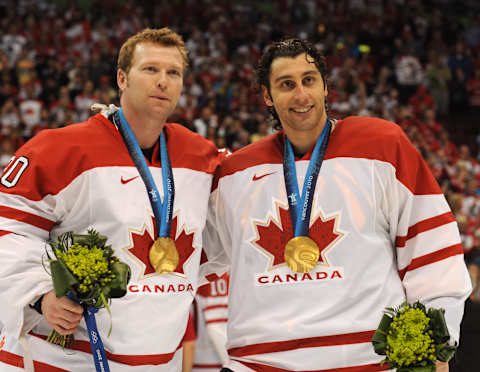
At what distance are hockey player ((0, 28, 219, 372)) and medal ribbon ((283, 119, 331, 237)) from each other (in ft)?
1.59

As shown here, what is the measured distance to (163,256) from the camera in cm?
305

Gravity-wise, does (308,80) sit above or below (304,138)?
above

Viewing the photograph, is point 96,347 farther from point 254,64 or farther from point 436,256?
point 254,64

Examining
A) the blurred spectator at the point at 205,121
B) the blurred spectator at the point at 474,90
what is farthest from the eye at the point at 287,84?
the blurred spectator at the point at 474,90

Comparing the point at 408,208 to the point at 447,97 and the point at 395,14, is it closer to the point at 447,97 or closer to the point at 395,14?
the point at 447,97

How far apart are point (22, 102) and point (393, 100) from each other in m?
7.87

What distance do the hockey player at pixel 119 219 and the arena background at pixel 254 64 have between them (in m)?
5.44

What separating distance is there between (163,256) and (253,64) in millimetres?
11887

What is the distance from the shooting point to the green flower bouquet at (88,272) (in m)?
2.54

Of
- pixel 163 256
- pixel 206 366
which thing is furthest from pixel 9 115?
pixel 163 256

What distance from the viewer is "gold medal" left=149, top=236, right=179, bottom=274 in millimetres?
3033

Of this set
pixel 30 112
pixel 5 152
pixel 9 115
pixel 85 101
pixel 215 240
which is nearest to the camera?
pixel 215 240

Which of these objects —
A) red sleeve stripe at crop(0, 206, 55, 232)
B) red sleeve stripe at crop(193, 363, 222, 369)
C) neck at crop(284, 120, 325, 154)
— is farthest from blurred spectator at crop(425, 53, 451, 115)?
red sleeve stripe at crop(0, 206, 55, 232)

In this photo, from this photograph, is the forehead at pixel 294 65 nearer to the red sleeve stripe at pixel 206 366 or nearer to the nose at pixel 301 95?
the nose at pixel 301 95
